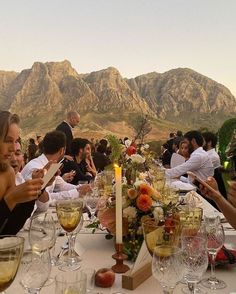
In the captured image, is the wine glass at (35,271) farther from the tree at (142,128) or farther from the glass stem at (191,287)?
the tree at (142,128)

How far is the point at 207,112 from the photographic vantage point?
78.7 m

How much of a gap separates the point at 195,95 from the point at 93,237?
8264 centimetres

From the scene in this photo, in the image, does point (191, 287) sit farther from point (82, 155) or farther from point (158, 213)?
point (82, 155)

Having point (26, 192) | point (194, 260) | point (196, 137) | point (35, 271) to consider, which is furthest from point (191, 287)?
point (196, 137)

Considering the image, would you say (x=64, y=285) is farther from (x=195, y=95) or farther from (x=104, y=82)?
(x=195, y=95)

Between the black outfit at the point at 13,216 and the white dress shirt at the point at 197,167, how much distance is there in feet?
10.1

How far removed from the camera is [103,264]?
5.37 feet

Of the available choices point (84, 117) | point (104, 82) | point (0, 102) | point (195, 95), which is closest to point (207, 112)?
point (195, 95)

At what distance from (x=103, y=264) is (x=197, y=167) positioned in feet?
11.5

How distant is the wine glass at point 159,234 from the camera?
1.34 meters

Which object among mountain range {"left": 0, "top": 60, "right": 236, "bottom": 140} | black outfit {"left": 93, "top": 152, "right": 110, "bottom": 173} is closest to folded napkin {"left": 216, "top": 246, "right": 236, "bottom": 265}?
black outfit {"left": 93, "top": 152, "right": 110, "bottom": 173}

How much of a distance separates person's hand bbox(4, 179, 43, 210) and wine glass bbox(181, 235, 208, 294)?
89 cm

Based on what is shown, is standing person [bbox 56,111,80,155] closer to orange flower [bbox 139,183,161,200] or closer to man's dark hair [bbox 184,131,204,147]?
man's dark hair [bbox 184,131,204,147]

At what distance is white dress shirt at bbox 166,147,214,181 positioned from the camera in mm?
4883
